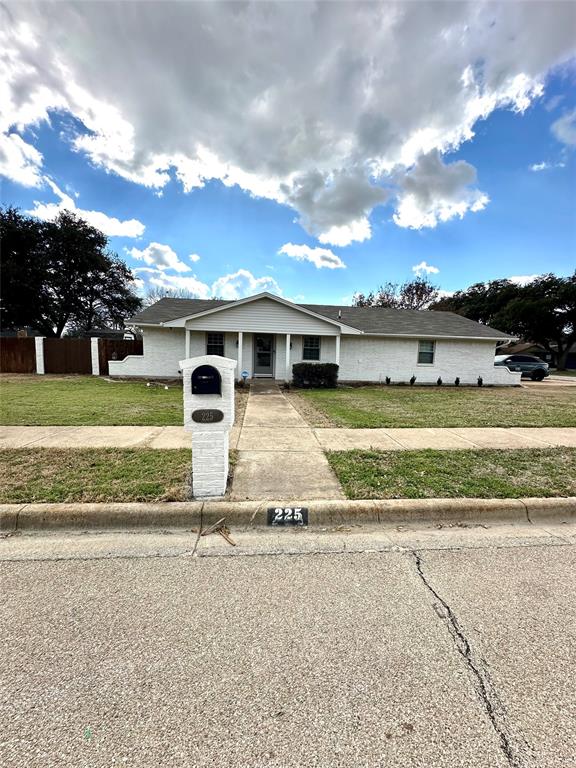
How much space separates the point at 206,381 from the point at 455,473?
332 cm

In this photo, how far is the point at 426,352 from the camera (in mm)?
17016

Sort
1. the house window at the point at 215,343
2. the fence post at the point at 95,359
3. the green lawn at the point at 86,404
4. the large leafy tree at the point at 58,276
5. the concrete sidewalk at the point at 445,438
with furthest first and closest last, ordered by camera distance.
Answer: the large leafy tree at the point at 58,276 < the fence post at the point at 95,359 < the house window at the point at 215,343 < the green lawn at the point at 86,404 < the concrete sidewalk at the point at 445,438

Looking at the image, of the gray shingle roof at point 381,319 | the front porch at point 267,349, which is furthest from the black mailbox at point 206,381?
the gray shingle roof at point 381,319

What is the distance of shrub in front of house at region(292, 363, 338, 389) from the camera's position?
1416 centimetres

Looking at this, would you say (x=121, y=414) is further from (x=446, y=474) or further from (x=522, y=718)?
(x=522, y=718)

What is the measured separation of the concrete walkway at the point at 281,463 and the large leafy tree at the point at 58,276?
98.0ft

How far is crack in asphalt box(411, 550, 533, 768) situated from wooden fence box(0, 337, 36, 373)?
63.9ft

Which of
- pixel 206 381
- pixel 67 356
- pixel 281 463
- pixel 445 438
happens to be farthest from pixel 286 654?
pixel 67 356

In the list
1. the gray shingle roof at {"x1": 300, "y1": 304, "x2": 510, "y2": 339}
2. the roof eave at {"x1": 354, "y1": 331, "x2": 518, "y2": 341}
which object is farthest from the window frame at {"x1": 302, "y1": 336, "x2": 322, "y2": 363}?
the roof eave at {"x1": 354, "y1": 331, "x2": 518, "y2": 341}

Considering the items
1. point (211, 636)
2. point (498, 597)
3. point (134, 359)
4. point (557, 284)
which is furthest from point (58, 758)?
point (557, 284)

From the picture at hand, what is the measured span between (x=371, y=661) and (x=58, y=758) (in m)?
1.44

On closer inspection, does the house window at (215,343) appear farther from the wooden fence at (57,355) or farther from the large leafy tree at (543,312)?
the large leafy tree at (543,312)

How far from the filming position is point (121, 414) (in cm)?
785

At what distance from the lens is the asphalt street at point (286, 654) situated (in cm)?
150
